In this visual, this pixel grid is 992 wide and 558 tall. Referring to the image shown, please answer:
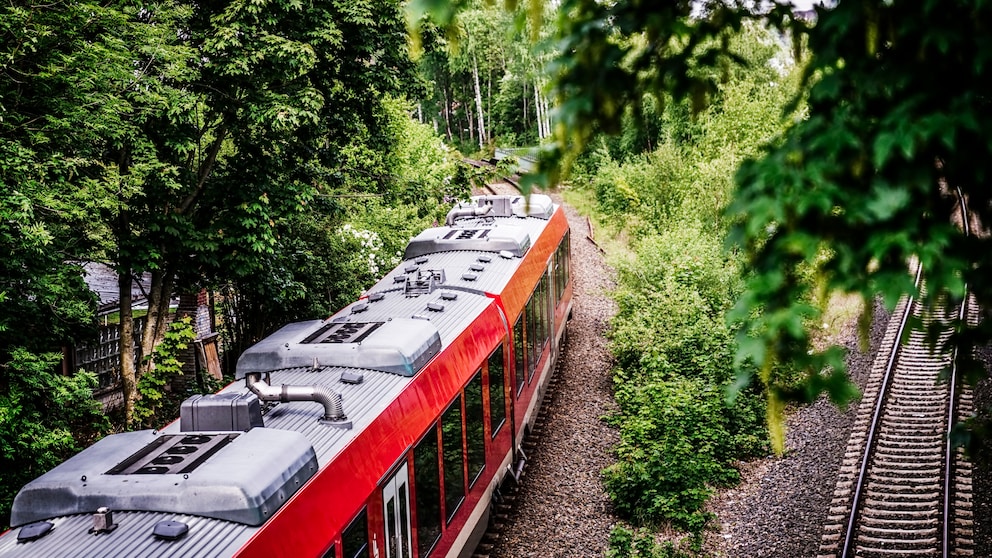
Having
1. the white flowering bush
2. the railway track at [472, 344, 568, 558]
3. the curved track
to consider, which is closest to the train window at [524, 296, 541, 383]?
the railway track at [472, 344, 568, 558]

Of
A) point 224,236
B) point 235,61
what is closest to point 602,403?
point 224,236

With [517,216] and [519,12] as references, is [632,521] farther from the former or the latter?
[519,12]

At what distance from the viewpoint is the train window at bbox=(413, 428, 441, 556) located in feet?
24.9

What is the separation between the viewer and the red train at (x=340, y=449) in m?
5.17

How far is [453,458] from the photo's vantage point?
8.73 meters

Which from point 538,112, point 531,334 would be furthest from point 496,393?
point 538,112

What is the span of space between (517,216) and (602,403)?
4.24 m

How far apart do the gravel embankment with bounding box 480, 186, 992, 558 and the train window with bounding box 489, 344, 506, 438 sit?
1659mm

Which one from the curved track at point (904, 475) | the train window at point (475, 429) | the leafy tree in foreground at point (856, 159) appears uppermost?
the leafy tree in foreground at point (856, 159)

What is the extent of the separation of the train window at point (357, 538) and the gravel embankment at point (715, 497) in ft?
15.1

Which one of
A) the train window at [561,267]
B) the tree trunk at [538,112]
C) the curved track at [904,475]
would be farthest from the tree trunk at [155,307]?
the tree trunk at [538,112]

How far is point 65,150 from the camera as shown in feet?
33.4

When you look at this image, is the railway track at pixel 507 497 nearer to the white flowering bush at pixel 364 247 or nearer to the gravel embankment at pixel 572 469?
the gravel embankment at pixel 572 469

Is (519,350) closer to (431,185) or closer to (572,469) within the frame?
(572,469)
